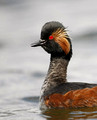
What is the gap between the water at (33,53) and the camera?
607 inches

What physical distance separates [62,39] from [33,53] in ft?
22.9

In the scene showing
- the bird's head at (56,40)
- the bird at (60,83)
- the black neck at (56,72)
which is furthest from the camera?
the black neck at (56,72)

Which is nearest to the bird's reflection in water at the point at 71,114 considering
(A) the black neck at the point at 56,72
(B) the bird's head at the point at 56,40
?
(A) the black neck at the point at 56,72

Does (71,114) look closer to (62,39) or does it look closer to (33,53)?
(62,39)

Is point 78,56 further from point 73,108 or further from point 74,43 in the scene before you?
point 73,108

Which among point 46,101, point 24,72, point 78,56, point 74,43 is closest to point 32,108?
point 46,101

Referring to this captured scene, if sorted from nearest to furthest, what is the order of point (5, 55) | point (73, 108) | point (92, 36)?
point (73, 108), point (5, 55), point (92, 36)

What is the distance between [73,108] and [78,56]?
304 inches

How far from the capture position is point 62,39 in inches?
619

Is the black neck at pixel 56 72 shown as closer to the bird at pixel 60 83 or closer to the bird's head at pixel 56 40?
the bird at pixel 60 83

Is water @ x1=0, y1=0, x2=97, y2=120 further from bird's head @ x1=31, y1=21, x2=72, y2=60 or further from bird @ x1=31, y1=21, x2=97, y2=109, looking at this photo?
bird's head @ x1=31, y1=21, x2=72, y2=60

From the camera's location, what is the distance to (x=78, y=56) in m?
21.9

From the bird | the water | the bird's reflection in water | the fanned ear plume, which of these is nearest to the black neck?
the bird

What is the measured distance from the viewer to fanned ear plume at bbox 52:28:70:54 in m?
15.6
